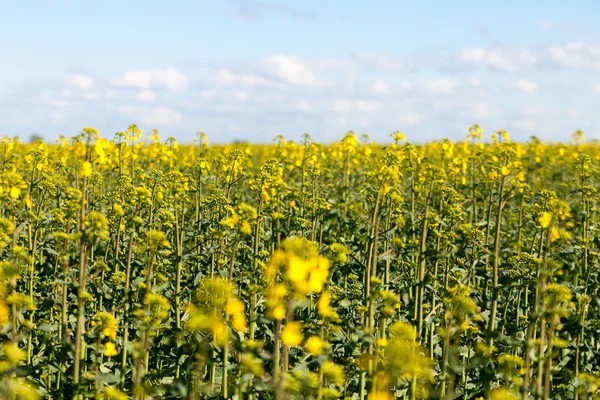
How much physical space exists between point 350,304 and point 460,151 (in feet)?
31.2

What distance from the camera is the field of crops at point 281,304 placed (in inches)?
159

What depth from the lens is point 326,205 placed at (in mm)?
7098

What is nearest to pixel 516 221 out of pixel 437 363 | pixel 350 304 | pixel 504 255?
pixel 504 255

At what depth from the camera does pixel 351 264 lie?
6.73m

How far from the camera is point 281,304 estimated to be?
3.52 meters

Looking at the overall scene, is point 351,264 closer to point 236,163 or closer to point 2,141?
point 236,163

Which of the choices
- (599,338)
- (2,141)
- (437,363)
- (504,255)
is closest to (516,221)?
(504,255)

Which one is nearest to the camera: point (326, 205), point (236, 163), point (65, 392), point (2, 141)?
point (65, 392)

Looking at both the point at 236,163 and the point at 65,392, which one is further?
the point at 236,163

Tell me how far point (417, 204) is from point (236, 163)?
3.67 m

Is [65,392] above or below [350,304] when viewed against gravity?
below

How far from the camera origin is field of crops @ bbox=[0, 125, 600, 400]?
403 centimetres

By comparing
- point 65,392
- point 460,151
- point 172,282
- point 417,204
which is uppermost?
point 460,151

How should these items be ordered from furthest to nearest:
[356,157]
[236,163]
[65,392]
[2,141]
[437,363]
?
1. [356,157]
2. [2,141]
3. [236,163]
4. [437,363]
5. [65,392]
